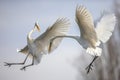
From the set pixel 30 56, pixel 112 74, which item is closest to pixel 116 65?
pixel 112 74

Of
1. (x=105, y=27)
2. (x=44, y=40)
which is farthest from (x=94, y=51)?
(x=44, y=40)

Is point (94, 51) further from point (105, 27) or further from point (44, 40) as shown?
point (44, 40)

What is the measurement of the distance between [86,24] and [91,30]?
7 centimetres

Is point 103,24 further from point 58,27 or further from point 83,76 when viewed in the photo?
point 83,76

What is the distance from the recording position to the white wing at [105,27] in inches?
148

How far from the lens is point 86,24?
3615 millimetres

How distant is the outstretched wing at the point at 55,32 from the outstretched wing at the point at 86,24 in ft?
0.44

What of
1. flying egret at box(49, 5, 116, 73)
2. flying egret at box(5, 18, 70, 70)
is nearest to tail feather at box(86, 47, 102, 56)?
flying egret at box(49, 5, 116, 73)

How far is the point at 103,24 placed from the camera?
385 cm

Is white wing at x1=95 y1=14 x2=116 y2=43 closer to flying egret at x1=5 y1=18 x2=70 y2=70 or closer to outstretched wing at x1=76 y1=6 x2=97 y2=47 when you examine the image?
outstretched wing at x1=76 y1=6 x2=97 y2=47

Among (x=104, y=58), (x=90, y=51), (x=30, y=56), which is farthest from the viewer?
(x=104, y=58)

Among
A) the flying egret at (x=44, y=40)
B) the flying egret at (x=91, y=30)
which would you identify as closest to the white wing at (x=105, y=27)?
the flying egret at (x=91, y=30)

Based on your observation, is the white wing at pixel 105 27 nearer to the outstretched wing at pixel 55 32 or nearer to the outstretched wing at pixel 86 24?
the outstretched wing at pixel 86 24

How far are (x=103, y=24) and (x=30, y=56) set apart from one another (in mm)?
513
